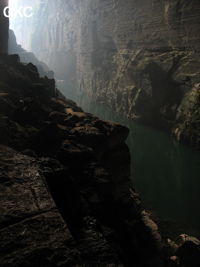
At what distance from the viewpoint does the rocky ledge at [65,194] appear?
2.76 m

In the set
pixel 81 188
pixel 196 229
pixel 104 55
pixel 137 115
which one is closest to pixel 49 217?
pixel 81 188

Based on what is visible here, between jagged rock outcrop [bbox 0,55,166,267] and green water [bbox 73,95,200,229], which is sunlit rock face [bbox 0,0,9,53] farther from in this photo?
green water [bbox 73,95,200,229]

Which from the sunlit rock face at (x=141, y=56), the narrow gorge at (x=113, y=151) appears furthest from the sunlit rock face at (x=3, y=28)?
the sunlit rock face at (x=141, y=56)

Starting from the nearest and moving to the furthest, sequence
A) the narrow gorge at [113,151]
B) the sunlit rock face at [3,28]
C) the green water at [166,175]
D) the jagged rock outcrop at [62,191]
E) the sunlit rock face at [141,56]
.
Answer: the jagged rock outcrop at [62,191] < the narrow gorge at [113,151] < the green water at [166,175] < the sunlit rock face at [3,28] < the sunlit rock face at [141,56]

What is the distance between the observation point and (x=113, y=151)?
9.34 meters

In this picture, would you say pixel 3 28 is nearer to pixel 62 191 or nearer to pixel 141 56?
pixel 62 191

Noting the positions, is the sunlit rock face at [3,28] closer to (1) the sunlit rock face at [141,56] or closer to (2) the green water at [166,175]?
(2) the green water at [166,175]

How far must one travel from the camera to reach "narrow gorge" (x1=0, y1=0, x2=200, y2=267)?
125 inches

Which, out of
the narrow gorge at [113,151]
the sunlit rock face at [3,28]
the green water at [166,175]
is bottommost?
the green water at [166,175]

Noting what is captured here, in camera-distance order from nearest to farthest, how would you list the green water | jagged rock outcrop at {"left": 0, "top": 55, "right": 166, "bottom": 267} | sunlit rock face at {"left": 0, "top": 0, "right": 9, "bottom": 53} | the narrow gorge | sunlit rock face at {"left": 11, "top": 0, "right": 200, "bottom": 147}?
jagged rock outcrop at {"left": 0, "top": 55, "right": 166, "bottom": 267}, the narrow gorge, the green water, sunlit rock face at {"left": 0, "top": 0, "right": 9, "bottom": 53}, sunlit rock face at {"left": 11, "top": 0, "right": 200, "bottom": 147}

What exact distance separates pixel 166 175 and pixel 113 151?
8948mm

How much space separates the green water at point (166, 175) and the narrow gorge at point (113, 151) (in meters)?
0.07

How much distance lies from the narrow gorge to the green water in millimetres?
66

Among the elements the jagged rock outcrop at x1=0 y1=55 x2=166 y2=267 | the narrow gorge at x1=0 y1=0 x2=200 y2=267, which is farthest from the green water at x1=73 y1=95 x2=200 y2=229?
the jagged rock outcrop at x1=0 y1=55 x2=166 y2=267
